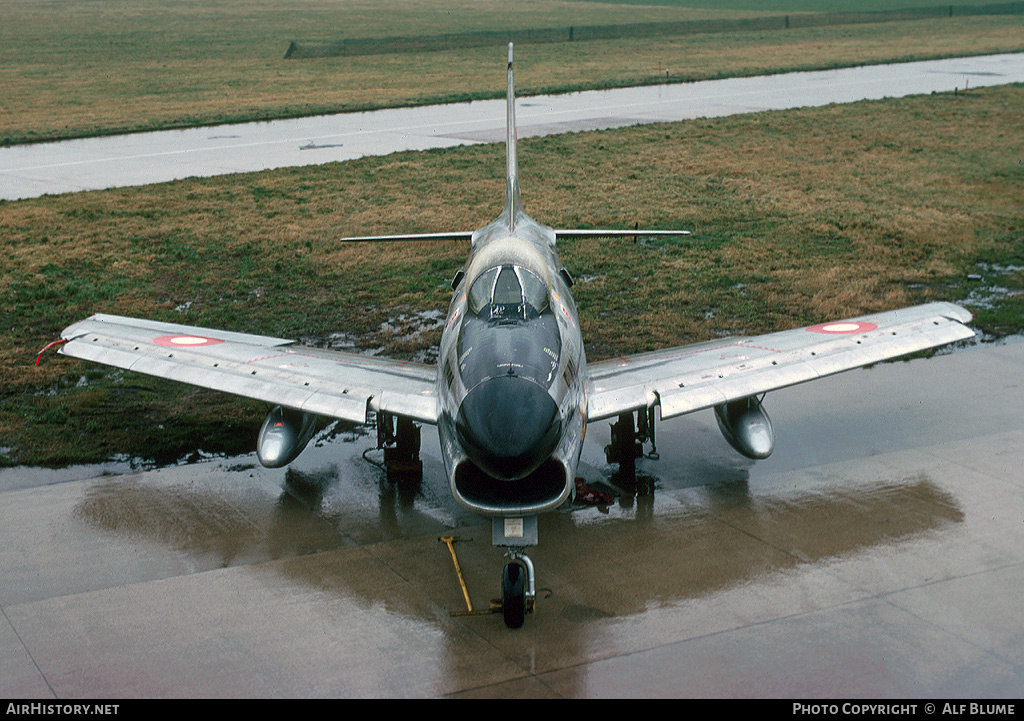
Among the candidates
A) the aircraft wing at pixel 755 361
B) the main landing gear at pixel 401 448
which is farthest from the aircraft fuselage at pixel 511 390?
the main landing gear at pixel 401 448

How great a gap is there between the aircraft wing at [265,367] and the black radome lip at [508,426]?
8.01 ft

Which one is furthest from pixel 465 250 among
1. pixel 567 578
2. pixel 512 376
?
pixel 512 376

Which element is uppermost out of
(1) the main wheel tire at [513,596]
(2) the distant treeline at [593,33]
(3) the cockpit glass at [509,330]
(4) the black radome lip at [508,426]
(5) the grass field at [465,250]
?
(3) the cockpit glass at [509,330]

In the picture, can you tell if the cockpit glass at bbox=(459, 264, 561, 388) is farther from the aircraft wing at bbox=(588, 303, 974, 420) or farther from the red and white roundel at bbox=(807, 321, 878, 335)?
the red and white roundel at bbox=(807, 321, 878, 335)

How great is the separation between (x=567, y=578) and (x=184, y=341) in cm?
763

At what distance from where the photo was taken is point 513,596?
10.6 meters

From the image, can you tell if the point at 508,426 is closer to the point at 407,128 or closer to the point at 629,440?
the point at 629,440

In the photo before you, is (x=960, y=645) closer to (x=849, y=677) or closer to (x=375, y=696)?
(x=849, y=677)

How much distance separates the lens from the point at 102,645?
10.5 meters

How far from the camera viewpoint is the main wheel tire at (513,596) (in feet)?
34.8

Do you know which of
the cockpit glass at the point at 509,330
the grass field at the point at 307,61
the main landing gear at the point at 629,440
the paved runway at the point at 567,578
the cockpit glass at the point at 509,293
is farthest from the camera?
the grass field at the point at 307,61

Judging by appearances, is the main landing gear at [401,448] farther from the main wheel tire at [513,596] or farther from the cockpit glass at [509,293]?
the main wheel tire at [513,596]

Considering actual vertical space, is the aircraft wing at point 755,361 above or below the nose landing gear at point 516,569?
above

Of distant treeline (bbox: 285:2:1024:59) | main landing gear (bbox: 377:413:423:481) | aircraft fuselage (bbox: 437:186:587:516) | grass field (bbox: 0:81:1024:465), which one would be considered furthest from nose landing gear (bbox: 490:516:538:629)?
distant treeline (bbox: 285:2:1024:59)
